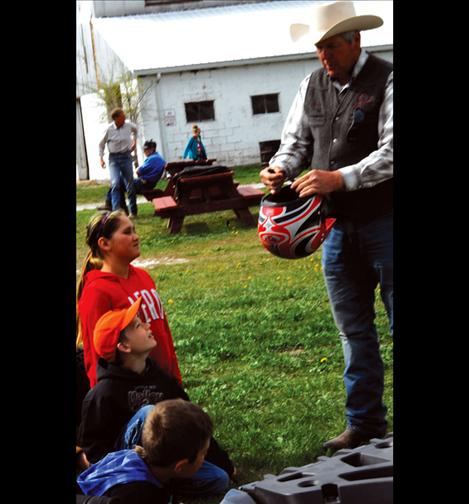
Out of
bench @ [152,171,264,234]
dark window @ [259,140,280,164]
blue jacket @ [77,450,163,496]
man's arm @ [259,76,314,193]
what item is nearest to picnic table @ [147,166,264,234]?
bench @ [152,171,264,234]

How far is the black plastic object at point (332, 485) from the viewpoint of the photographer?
2.48m

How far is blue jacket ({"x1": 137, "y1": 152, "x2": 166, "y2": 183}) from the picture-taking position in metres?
5.39

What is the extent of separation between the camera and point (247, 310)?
443 centimetres

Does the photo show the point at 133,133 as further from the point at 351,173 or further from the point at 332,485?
the point at 332,485

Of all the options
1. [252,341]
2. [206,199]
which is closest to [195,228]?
[206,199]

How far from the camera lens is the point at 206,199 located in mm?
6109

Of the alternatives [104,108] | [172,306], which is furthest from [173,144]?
[104,108]

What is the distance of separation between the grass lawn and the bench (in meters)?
0.09

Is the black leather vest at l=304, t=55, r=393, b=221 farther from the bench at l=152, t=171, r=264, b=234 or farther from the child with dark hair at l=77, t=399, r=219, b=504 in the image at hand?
the bench at l=152, t=171, r=264, b=234

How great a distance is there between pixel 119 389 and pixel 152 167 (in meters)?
3.17
